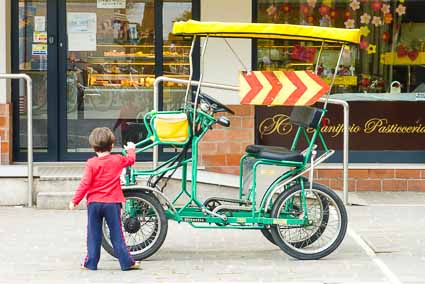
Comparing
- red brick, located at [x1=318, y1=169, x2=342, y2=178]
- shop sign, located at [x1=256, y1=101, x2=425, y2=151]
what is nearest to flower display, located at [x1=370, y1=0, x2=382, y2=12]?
shop sign, located at [x1=256, y1=101, x2=425, y2=151]

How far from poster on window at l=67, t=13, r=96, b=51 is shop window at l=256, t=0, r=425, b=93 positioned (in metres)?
2.38

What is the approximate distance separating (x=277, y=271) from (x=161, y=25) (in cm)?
510

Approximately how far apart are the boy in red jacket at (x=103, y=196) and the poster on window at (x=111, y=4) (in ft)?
15.4

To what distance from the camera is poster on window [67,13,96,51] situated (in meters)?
11.4

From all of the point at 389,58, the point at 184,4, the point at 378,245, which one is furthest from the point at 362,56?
the point at 378,245

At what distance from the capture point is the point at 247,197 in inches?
303

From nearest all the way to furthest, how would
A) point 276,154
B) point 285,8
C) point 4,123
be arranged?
1. point 276,154
2. point 4,123
3. point 285,8

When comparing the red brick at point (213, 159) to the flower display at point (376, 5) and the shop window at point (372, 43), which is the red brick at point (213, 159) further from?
the flower display at point (376, 5)

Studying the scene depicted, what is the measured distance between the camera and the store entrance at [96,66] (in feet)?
37.3

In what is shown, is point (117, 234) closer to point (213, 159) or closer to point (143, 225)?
point (143, 225)

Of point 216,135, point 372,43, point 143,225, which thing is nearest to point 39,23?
point 216,135

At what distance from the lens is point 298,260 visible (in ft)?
24.7

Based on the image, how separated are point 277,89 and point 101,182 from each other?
1.72 m

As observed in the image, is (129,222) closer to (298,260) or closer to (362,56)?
(298,260)
